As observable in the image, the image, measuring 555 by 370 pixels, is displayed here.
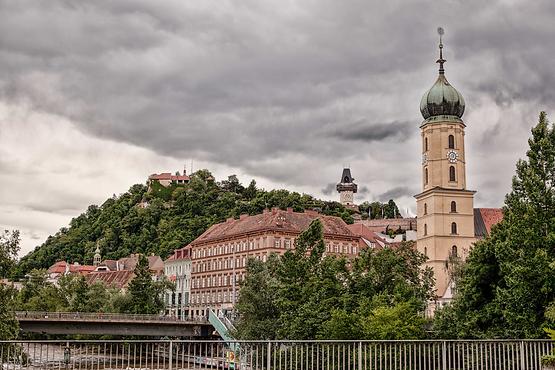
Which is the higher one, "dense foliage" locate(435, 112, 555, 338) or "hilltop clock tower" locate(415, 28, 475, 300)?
"hilltop clock tower" locate(415, 28, 475, 300)

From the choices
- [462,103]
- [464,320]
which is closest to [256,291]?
[464,320]

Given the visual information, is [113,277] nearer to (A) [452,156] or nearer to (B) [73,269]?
(B) [73,269]

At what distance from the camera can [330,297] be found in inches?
1767

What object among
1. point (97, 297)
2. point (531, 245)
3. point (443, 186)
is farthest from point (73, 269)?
point (531, 245)

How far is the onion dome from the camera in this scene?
89125mm

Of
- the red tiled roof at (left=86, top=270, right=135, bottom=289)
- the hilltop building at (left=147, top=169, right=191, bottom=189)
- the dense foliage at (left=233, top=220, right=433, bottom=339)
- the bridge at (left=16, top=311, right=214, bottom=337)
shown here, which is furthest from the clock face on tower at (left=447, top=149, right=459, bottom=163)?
the hilltop building at (left=147, top=169, right=191, bottom=189)

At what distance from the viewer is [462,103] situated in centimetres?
8988

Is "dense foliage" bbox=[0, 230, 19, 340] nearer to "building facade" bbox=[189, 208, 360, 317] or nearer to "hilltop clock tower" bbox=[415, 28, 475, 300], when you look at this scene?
"building facade" bbox=[189, 208, 360, 317]

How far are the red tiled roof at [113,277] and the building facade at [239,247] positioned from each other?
63.5ft

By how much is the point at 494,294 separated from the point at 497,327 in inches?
80.2

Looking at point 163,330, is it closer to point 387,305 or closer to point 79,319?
point 79,319

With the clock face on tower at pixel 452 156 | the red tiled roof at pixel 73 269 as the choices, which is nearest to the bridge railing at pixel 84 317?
the clock face on tower at pixel 452 156

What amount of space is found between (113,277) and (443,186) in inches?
2231

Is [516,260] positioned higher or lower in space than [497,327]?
higher
